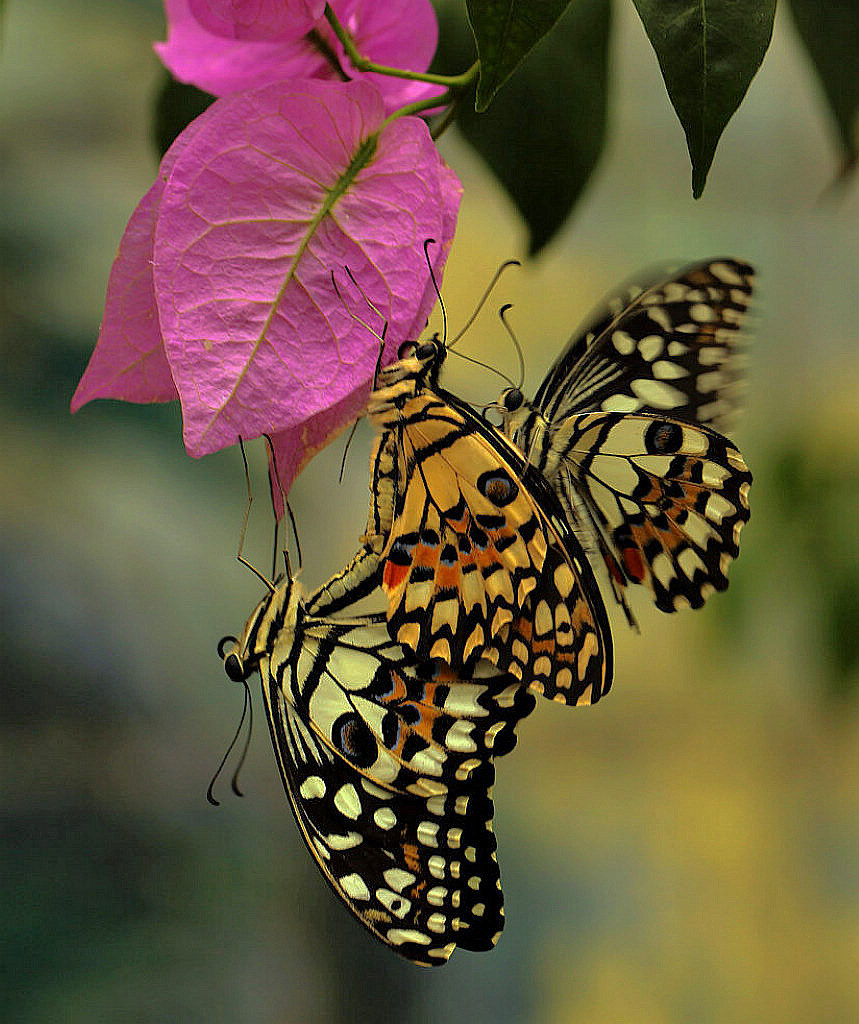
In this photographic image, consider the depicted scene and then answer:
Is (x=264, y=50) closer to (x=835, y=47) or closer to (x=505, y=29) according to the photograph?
(x=505, y=29)

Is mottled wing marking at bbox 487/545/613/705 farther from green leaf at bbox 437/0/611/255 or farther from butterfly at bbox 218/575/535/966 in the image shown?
green leaf at bbox 437/0/611/255

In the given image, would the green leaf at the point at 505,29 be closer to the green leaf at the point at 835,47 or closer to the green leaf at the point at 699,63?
the green leaf at the point at 699,63

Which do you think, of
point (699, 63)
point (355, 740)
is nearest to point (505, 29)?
point (699, 63)

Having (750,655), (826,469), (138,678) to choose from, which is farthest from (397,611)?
(750,655)

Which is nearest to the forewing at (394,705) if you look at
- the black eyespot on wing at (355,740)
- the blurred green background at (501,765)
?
the black eyespot on wing at (355,740)

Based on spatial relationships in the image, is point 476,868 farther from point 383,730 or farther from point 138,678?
point 138,678

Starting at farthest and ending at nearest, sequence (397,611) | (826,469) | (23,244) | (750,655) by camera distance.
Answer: (750,655) → (23,244) → (826,469) → (397,611)

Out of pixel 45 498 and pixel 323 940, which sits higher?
pixel 45 498
